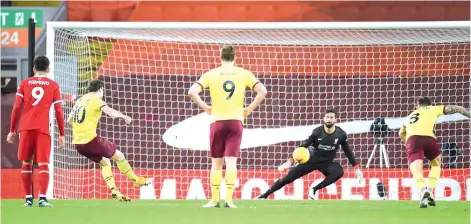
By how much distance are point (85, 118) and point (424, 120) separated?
3.77 meters

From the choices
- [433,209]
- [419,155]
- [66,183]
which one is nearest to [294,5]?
[66,183]

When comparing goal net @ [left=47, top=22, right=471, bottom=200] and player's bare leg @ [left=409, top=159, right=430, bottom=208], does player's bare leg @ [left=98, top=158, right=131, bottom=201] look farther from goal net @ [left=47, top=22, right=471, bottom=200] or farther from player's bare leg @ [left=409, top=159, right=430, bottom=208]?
player's bare leg @ [left=409, top=159, right=430, bottom=208]

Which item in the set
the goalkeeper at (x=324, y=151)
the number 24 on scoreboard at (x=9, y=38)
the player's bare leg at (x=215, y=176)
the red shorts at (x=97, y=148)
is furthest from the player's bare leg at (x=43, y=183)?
the number 24 on scoreboard at (x=9, y=38)

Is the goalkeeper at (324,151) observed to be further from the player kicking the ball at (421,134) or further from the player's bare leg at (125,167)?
the player's bare leg at (125,167)

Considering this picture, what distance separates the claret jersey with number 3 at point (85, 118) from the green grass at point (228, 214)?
882 millimetres

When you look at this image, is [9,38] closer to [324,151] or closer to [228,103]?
[324,151]

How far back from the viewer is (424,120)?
11391 mm

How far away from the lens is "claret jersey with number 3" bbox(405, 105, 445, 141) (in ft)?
37.2

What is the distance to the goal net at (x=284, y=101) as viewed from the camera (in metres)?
14.7

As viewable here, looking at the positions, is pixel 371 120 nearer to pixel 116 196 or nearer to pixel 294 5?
pixel 294 5

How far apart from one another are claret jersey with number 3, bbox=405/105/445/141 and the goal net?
329 cm

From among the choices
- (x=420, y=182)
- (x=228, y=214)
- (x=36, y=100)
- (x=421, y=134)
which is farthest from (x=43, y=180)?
(x=421, y=134)

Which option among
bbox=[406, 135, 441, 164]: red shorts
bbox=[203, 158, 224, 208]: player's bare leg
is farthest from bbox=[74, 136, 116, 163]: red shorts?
bbox=[406, 135, 441, 164]: red shorts

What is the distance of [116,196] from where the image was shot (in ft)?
37.8
